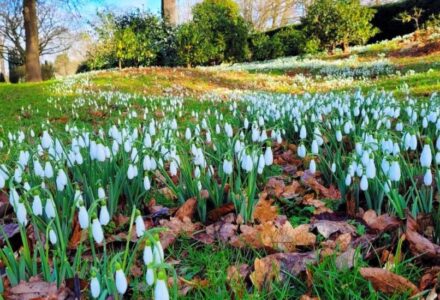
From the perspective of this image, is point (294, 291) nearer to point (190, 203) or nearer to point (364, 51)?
point (190, 203)

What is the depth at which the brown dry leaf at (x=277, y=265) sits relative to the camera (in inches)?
77.7

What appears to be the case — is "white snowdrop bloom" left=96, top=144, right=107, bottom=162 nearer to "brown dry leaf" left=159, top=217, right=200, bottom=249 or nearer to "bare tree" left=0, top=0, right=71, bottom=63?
"brown dry leaf" left=159, top=217, right=200, bottom=249

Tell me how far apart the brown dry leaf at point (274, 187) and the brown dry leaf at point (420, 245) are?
1.09 meters

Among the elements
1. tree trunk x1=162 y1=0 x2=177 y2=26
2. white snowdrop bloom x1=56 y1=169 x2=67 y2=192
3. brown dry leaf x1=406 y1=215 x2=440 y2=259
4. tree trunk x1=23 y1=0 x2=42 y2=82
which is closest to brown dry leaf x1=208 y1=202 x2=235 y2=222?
white snowdrop bloom x1=56 y1=169 x2=67 y2=192

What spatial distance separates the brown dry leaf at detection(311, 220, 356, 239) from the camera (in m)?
2.43

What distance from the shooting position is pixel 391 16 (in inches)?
1025

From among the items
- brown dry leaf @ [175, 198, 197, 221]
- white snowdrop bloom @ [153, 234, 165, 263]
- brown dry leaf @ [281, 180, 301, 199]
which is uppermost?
white snowdrop bloom @ [153, 234, 165, 263]

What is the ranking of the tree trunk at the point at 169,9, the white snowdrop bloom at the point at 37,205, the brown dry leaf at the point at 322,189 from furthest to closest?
the tree trunk at the point at 169,9, the brown dry leaf at the point at 322,189, the white snowdrop bloom at the point at 37,205

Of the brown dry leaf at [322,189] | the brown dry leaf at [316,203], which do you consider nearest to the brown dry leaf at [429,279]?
the brown dry leaf at [316,203]

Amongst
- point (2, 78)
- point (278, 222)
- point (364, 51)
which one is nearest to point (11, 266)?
point (278, 222)

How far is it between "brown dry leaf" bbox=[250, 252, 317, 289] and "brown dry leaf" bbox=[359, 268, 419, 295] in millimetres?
285

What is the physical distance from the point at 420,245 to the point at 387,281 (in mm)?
332

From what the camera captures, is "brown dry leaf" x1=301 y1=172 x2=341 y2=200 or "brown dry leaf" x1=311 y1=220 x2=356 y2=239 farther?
"brown dry leaf" x1=301 y1=172 x2=341 y2=200

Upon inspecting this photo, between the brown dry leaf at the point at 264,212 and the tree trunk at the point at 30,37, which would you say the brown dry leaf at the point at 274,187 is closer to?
the brown dry leaf at the point at 264,212
